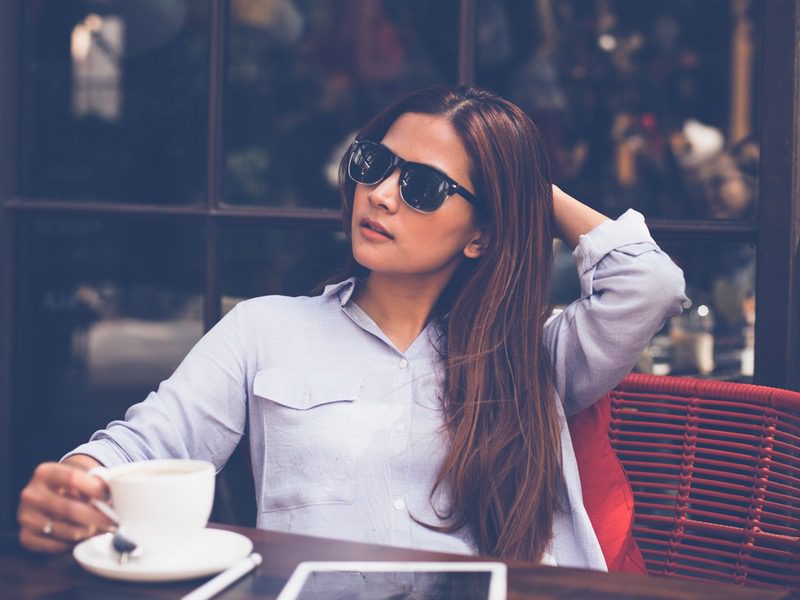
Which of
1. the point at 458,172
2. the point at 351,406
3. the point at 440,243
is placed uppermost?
the point at 458,172

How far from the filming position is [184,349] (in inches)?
144

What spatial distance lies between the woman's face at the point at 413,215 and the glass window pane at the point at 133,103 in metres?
1.97

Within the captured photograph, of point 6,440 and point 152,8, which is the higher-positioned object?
point 152,8

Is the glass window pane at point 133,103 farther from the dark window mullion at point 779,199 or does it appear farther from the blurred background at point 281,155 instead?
the dark window mullion at point 779,199

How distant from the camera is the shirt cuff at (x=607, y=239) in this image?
1.73 m

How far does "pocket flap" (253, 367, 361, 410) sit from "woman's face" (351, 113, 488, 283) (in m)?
0.19

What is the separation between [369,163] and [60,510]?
31.4 inches

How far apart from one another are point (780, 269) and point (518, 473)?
61cm

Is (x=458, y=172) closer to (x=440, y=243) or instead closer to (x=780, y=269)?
(x=440, y=243)

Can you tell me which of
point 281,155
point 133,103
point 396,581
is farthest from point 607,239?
point 281,155

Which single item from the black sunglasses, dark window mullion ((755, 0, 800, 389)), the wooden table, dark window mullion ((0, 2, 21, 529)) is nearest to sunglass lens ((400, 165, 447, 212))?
the black sunglasses

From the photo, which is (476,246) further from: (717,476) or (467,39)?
(717,476)

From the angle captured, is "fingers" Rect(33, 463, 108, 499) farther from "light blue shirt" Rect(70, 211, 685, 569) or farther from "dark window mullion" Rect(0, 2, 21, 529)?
"dark window mullion" Rect(0, 2, 21, 529)

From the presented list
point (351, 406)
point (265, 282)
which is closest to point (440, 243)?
point (351, 406)
